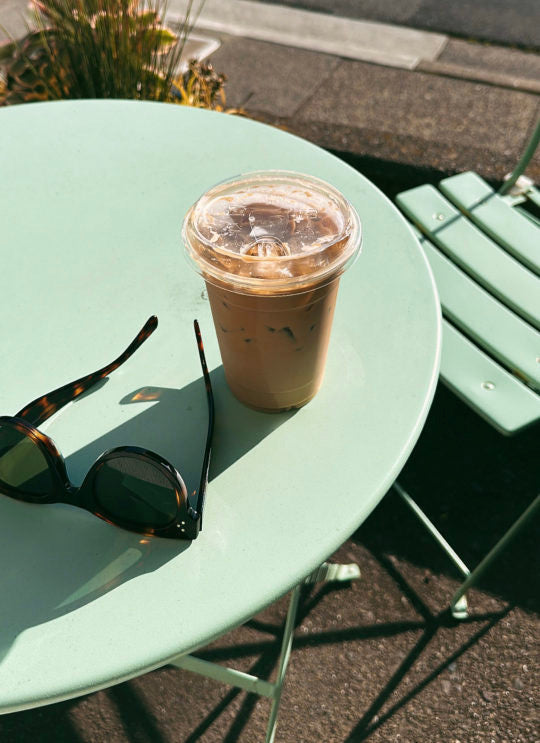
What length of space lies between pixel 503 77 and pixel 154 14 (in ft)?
8.52

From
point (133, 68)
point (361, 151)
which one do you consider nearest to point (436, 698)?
point (361, 151)

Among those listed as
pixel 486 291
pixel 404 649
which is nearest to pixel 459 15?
pixel 486 291

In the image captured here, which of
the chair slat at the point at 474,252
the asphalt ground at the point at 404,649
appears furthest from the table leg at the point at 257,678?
the chair slat at the point at 474,252

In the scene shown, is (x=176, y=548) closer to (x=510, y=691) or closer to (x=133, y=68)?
(x=510, y=691)

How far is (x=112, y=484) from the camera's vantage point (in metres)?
0.88

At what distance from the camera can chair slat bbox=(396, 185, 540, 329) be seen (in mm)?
1856

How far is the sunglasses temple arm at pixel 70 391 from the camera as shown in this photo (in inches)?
41.3

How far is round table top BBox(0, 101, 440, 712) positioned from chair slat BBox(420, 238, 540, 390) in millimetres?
533

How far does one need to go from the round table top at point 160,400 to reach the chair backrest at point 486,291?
0.51 meters

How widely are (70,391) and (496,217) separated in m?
1.57

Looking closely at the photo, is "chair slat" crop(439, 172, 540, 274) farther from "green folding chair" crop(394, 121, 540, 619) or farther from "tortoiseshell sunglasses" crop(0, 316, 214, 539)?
"tortoiseshell sunglasses" crop(0, 316, 214, 539)

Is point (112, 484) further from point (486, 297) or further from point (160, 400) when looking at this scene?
point (486, 297)

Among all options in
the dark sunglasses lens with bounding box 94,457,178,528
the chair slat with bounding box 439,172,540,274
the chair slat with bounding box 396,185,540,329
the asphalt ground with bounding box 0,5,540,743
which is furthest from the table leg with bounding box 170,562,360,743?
the chair slat with bounding box 439,172,540,274

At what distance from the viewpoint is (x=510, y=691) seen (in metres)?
1.81
